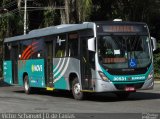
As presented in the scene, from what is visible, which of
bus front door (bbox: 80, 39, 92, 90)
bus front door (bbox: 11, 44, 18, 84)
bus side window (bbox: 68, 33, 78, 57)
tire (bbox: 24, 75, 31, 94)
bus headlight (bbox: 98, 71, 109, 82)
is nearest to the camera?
bus headlight (bbox: 98, 71, 109, 82)

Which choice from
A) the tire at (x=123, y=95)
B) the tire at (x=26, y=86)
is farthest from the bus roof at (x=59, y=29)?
the tire at (x=123, y=95)

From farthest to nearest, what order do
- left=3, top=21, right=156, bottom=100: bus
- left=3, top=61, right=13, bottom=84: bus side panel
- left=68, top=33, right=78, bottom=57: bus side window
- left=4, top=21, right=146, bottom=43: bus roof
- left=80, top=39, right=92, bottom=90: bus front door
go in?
left=3, top=61, right=13, bottom=84: bus side panel, left=68, top=33, right=78, bottom=57: bus side window, left=4, top=21, right=146, bottom=43: bus roof, left=80, top=39, right=92, bottom=90: bus front door, left=3, top=21, right=156, bottom=100: bus

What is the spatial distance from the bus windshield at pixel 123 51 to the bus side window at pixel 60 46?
108 inches

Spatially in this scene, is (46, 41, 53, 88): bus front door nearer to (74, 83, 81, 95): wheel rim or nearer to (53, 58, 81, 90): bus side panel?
(53, 58, 81, 90): bus side panel

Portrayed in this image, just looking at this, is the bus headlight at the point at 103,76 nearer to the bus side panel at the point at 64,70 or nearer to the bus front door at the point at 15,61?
the bus side panel at the point at 64,70

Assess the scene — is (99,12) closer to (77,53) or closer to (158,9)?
(158,9)

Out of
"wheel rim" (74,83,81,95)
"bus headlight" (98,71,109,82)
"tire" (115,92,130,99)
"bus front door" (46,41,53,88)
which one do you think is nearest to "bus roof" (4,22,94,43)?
"bus front door" (46,41,53,88)

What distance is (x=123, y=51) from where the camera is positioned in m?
18.9

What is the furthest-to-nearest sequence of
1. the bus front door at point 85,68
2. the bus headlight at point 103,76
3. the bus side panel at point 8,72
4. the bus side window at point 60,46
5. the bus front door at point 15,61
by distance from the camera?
the bus side panel at point 8,72 < the bus front door at point 15,61 < the bus side window at point 60,46 < the bus front door at point 85,68 < the bus headlight at point 103,76

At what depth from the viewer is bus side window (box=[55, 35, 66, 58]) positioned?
21.0 meters

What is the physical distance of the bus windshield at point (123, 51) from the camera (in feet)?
61.4

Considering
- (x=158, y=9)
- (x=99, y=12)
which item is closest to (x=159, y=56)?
(x=158, y=9)

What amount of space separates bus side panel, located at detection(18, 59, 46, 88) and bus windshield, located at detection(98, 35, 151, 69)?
523cm

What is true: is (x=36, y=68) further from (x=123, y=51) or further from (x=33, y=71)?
(x=123, y=51)
